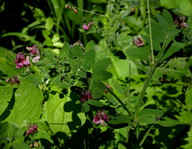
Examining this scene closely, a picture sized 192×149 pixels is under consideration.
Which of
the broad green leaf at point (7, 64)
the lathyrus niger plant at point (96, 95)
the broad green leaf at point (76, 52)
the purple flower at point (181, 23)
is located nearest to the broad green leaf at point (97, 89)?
the lathyrus niger plant at point (96, 95)

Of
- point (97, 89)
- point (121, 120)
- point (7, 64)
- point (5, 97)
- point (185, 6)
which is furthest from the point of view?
point (7, 64)

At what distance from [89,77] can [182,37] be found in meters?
0.57

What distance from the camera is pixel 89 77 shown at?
4.07 feet

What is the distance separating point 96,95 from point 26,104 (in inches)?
23.3

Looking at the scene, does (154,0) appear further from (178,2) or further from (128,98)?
(128,98)

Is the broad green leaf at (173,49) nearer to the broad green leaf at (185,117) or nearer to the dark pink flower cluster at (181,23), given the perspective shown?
the dark pink flower cluster at (181,23)

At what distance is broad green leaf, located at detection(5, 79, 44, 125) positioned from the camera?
154 cm

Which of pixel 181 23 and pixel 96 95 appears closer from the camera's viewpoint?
pixel 96 95

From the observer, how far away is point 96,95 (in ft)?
3.94

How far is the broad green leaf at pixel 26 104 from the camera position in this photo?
1544mm

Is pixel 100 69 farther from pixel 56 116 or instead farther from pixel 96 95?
pixel 56 116

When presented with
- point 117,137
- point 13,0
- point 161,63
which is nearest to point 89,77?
point 161,63

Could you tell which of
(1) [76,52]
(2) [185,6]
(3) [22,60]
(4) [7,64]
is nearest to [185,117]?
(2) [185,6]

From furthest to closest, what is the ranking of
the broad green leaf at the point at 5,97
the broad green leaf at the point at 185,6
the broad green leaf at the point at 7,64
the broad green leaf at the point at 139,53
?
the broad green leaf at the point at 7,64, the broad green leaf at the point at 185,6, the broad green leaf at the point at 5,97, the broad green leaf at the point at 139,53
